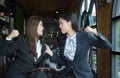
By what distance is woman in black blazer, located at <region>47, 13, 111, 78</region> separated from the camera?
2537 millimetres

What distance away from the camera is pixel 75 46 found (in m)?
2.57

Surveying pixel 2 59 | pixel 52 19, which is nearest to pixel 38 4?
pixel 52 19

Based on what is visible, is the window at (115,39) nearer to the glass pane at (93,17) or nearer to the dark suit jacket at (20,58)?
the glass pane at (93,17)

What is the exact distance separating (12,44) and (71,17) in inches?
25.1

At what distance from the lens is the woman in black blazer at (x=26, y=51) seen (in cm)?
242

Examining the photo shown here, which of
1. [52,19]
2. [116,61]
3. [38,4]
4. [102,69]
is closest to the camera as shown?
[116,61]

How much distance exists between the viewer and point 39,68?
243 cm

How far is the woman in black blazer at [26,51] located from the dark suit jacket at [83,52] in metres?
0.28

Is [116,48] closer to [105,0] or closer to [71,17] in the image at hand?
[105,0]

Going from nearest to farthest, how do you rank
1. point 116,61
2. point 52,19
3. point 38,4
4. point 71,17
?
point 71,17
point 116,61
point 38,4
point 52,19

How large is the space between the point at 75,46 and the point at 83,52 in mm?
93

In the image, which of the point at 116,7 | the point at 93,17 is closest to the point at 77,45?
the point at 116,7

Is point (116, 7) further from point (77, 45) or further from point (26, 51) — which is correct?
point (26, 51)

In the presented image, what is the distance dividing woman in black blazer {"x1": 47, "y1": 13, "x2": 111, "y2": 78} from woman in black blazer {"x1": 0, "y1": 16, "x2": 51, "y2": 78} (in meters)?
0.23
